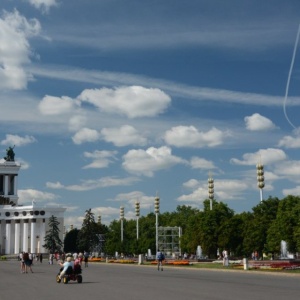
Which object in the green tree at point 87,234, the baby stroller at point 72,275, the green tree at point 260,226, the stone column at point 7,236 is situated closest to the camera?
the baby stroller at point 72,275

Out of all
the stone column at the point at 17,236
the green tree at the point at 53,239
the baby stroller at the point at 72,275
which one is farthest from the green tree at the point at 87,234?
the baby stroller at the point at 72,275

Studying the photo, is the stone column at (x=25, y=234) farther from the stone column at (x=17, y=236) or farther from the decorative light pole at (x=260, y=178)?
the decorative light pole at (x=260, y=178)

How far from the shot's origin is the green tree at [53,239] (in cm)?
13238

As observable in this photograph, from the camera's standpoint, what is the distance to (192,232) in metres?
81.0

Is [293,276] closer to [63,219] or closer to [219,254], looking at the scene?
[219,254]

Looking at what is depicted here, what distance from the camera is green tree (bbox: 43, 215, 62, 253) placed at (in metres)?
132

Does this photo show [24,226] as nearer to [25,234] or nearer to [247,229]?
[25,234]

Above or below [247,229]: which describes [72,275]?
below

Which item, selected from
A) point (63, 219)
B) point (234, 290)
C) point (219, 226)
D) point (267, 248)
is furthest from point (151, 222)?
point (234, 290)

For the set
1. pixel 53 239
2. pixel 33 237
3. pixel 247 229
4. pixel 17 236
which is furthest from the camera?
pixel 17 236

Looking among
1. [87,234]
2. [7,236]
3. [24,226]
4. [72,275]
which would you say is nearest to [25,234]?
[24,226]

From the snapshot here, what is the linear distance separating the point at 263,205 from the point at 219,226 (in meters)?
6.21

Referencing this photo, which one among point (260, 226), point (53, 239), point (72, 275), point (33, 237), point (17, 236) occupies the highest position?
point (260, 226)

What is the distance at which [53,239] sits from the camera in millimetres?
133750
